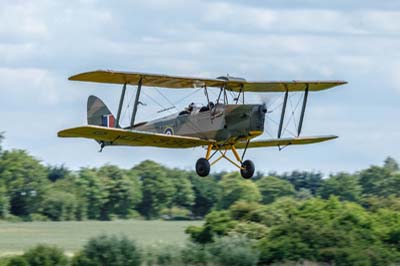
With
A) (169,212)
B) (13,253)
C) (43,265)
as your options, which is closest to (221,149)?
(43,265)

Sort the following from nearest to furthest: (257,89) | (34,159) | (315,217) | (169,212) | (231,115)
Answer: (231,115), (257,89), (315,217), (169,212), (34,159)

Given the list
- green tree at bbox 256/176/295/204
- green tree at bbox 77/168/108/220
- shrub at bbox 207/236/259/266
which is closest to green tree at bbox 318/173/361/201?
green tree at bbox 256/176/295/204

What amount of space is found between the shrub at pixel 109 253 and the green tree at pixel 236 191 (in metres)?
40.8

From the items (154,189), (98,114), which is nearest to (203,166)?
(98,114)

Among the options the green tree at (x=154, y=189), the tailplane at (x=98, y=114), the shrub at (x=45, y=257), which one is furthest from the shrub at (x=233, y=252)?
the green tree at (x=154, y=189)

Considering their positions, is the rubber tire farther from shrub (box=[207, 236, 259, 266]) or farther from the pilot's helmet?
shrub (box=[207, 236, 259, 266])

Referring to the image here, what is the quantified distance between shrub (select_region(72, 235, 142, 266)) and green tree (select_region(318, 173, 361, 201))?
5190cm

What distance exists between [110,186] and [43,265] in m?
49.0

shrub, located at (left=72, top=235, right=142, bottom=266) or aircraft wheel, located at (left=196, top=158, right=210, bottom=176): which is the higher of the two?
aircraft wheel, located at (left=196, top=158, right=210, bottom=176)

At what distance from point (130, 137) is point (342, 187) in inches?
2652

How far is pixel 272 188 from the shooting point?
97188mm

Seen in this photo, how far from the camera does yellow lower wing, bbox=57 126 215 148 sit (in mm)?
33969

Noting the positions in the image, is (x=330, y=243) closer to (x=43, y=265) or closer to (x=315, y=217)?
(x=315, y=217)

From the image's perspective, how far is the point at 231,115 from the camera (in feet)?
Result: 120
